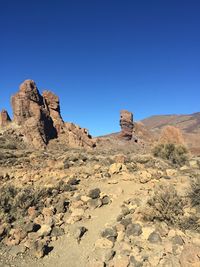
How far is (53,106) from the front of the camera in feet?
221

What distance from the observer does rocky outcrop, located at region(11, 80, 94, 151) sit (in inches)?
2279

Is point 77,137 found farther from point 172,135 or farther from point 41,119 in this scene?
point 172,135

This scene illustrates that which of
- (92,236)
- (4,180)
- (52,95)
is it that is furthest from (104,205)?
(52,95)

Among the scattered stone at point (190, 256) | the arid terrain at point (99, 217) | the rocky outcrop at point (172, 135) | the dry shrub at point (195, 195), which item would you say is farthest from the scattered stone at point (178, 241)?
the rocky outcrop at point (172, 135)

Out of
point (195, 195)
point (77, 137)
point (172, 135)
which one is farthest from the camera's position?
point (77, 137)

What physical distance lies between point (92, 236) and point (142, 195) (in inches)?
108

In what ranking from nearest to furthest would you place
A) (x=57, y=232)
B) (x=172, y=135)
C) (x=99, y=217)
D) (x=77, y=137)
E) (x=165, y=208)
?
(x=57, y=232) → (x=165, y=208) → (x=99, y=217) → (x=172, y=135) → (x=77, y=137)

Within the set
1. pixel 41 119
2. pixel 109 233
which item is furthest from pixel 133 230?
pixel 41 119

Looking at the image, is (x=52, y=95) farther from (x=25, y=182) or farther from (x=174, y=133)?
(x=25, y=182)

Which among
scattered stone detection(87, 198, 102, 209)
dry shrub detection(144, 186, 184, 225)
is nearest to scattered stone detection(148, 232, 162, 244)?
dry shrub detection(144, 186, 184, 225)

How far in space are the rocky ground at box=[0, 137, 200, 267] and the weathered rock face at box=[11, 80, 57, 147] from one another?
147ft

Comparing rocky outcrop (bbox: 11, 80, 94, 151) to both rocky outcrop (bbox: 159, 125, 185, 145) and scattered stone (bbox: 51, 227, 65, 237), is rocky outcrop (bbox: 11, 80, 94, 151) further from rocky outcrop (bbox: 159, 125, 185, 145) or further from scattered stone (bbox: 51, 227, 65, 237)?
scattered stone (bbox: 51, 227, 65, 237)

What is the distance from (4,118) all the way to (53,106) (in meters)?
10.2

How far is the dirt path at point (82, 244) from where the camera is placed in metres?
7.63
